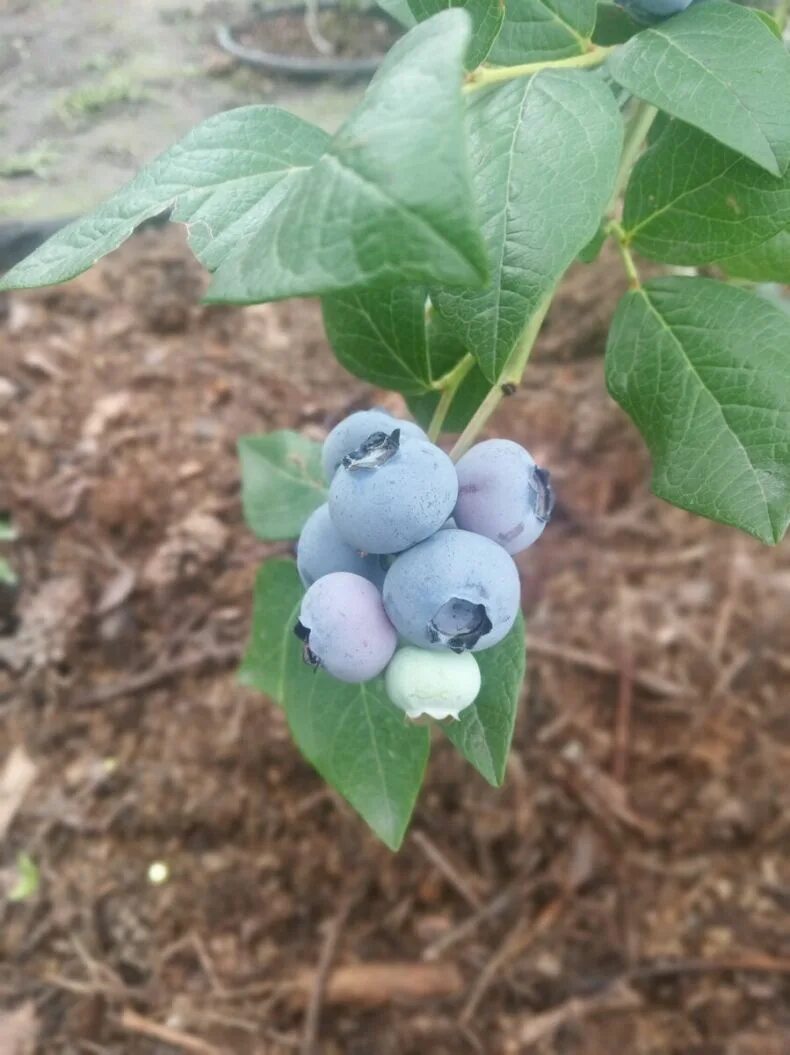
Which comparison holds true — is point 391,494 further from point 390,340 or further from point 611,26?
point 611,26

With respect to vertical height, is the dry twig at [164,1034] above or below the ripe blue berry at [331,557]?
below

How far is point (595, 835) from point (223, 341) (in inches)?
59.9

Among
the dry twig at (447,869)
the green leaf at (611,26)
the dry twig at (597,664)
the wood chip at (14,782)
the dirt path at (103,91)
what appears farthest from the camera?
the dirt path at (103,91)

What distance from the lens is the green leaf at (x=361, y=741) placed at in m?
0.82

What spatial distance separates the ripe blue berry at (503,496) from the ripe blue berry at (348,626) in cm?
8

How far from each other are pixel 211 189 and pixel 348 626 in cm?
31

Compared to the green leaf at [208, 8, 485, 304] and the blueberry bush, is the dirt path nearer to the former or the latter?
the blueberry bush

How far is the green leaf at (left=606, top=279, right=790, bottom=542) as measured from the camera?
2.36 feet

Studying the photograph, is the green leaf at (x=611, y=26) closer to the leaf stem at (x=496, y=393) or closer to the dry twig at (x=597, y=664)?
the leaf stem at (x=496, y=393)

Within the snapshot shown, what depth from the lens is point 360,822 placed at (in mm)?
1762

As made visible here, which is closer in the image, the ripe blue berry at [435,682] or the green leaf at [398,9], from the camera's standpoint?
the ripe blue berry at [435,682]

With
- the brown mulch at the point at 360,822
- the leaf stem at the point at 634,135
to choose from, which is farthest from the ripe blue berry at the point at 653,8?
the brown mulch at the point at 360,822

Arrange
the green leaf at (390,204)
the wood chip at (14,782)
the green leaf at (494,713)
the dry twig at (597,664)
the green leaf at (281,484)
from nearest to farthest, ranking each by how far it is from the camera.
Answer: the green leaf at (390,204)
the green leaf at (494,713)
the green leaf at (281,484)
the wood chip at (14,782)
the dry twig at (597,664)

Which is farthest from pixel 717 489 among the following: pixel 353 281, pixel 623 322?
pixel 353 281
